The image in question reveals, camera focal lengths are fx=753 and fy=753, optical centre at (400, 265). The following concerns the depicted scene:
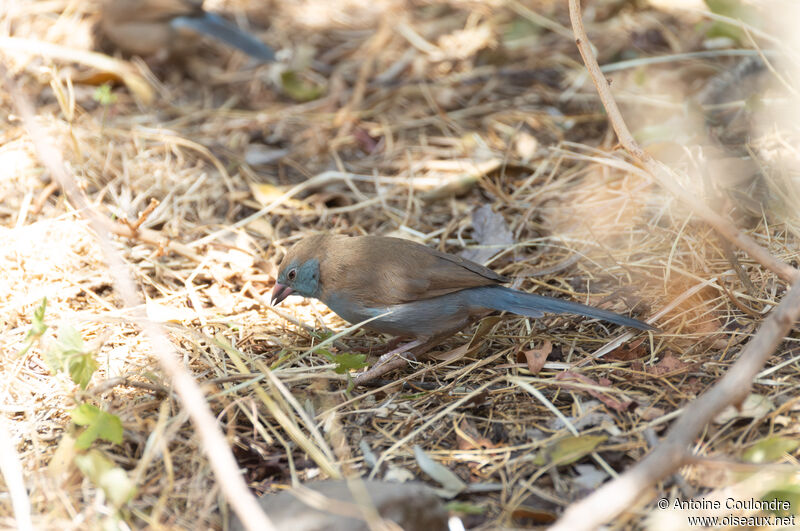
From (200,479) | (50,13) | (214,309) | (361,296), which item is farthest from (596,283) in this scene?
(50,13)

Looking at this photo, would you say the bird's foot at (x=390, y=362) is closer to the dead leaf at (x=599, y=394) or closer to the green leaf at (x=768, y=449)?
the dead leaf at (x=599, y=394)

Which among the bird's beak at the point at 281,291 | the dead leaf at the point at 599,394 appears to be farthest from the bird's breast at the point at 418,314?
the dead leaf at the point at 599,394

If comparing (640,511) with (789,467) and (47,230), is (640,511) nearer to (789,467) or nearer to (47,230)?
(789,467)

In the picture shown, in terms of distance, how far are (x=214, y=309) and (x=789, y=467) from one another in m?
2.70

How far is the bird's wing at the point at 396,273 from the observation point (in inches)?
141

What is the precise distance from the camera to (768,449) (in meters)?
2.40

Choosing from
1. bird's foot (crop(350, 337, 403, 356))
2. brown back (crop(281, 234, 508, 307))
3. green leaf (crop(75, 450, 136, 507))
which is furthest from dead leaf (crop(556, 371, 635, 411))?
green leaf (crop(75, 450, 136, 507))

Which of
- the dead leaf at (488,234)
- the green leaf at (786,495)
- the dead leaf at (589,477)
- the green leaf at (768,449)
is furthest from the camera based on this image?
the dead leaf at (488,234)

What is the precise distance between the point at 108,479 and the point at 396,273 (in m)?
1.64

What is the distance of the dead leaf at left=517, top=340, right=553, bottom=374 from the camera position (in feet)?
10.6

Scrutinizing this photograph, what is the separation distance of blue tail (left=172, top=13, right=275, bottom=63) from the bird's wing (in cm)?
338

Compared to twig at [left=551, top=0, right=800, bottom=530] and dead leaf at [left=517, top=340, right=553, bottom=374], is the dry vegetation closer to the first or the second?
dead leaf at [left=517, top=340, right=553, bottom=374]

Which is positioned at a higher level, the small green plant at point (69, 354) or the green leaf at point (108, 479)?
the small green plant at point (69, 354)

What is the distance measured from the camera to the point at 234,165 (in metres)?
5.21
